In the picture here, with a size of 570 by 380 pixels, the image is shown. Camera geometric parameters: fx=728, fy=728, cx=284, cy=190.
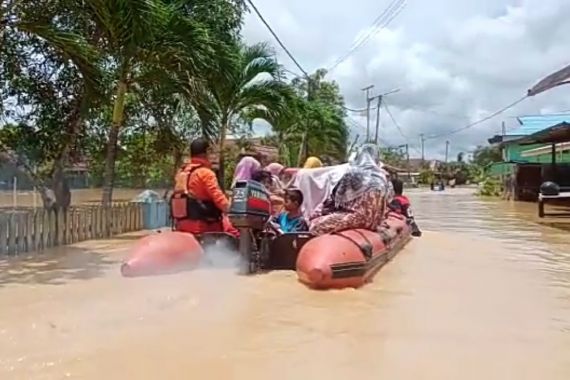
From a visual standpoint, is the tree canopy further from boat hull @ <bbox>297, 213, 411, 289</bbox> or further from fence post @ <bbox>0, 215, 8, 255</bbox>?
boat hull @ <bbox>297, 213, 411, 289</bbox>

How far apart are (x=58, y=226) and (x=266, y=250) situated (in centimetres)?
467

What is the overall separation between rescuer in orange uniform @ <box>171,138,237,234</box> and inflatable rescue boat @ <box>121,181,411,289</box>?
22cm

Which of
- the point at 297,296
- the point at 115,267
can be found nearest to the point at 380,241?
the point at 297,296

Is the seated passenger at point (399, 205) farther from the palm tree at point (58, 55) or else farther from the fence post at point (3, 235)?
the fence post at point (3, 235)

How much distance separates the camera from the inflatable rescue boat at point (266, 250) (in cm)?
753

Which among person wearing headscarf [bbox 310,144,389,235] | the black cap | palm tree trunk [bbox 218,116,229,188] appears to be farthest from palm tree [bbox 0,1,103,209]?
palm tree trunk [bbox 218,116,229,188]

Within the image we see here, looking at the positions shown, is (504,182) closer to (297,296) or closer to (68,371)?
(297,296)

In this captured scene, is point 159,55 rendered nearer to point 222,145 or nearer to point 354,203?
point 222,145

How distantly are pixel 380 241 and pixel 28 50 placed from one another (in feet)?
25.7

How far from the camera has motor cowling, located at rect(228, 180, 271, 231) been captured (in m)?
8.08

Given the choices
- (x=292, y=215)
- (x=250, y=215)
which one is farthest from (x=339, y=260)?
(x=292, y=215)

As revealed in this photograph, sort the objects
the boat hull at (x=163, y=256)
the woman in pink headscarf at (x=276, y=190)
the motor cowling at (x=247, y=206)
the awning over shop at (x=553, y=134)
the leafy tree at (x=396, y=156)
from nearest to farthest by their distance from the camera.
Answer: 1. the boat hull at (x=163, y=256)
2. the motor cowling at (x=247, y=206)
3. the woman in pink headscarf at (x=276, y=190)
4. the awning over shop at (x=553, y=134)
5. the leafy tree at (x=396, y=156)

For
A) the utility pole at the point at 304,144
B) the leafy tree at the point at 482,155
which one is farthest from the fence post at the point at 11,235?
the leafy tree at the point at 482,155

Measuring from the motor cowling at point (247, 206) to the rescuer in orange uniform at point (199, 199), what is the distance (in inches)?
8.4
